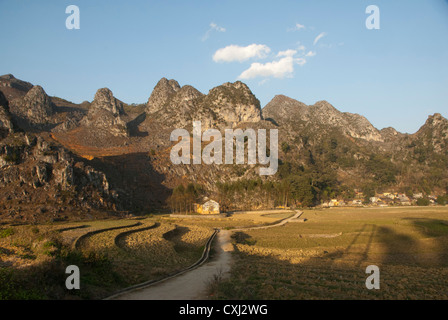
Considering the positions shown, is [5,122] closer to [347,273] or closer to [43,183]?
[43,183]

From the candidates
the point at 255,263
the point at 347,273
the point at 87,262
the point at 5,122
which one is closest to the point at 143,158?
the point at 5,122

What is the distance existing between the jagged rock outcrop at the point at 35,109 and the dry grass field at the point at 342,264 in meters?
143

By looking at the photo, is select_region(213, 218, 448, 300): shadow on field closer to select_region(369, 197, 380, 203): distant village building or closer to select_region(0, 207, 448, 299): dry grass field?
select_region(0, 207, 448, 299): dry grass field

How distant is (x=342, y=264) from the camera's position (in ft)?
73.1

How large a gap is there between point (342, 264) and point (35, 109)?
167 metres

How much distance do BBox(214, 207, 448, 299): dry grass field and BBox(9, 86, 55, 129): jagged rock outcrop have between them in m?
143

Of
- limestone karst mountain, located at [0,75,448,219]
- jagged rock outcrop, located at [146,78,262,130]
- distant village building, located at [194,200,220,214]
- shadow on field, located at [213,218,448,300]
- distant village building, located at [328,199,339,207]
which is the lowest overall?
distant village building, located at [328,199,339,207]

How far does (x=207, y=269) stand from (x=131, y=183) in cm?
8499

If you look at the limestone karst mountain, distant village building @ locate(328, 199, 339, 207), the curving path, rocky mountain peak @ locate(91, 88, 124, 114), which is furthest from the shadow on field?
rocky mountain peak @ locate(91, 88, 124, 114)

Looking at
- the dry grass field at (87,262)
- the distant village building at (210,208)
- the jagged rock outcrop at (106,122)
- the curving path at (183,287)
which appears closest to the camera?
the dry grass field at (87,262)

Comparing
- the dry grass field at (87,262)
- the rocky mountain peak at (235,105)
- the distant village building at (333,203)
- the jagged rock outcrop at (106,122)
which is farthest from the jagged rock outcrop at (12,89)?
the distant village building at (333,203)

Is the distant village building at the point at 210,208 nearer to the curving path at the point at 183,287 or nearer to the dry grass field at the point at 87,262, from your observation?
the dry grass field at the point at 87,262

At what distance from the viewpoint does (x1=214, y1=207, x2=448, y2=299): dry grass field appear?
13.1 metres

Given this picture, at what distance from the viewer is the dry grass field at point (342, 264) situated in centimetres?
1315
